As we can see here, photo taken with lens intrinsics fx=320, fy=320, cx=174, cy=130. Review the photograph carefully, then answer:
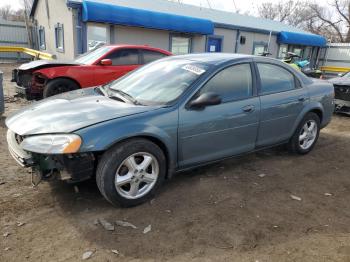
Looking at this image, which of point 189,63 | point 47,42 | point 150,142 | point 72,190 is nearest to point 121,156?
point 150,142

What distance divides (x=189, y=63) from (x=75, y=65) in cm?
423

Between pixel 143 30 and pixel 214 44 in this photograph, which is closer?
pixel 143 30

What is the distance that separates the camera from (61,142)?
2.93 metres

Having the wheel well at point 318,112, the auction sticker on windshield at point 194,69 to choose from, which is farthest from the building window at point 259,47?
the auction sticker on windshield at point 194,69

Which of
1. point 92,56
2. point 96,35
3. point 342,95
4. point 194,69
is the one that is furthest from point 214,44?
point 194,69

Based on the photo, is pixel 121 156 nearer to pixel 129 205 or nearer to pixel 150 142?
pixel 150 142

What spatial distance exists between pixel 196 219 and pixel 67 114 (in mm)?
1695

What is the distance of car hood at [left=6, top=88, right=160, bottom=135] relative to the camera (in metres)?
3.09

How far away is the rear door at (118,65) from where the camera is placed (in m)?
7.54

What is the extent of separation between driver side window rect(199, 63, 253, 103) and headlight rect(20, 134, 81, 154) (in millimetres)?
1529

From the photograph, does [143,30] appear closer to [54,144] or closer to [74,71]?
[74,71]

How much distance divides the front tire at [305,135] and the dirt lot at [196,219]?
25.0 inches

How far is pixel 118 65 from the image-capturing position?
7867mm

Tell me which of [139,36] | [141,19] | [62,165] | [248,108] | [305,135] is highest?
[141,19]
